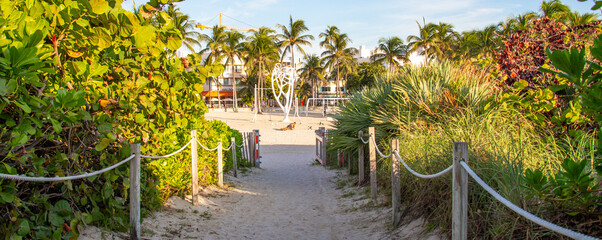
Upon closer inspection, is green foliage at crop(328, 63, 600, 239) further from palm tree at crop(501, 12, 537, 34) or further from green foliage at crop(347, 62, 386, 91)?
green foliage at crop(347, 62, 386, 91)

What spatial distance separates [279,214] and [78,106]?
4.22 meters

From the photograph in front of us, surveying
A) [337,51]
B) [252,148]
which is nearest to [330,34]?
[337,51]

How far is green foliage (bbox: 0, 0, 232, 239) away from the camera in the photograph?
3.07 metres

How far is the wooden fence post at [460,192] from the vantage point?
126 inches

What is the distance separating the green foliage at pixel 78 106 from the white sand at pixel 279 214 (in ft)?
1.52

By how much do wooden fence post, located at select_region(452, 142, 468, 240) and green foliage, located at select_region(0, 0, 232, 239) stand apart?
2.91 m

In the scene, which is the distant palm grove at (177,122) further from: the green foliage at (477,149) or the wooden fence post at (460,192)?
the wooden fence post at (460,192)

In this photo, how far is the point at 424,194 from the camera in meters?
5.01

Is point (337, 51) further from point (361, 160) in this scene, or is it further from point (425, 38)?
point (361, 160)

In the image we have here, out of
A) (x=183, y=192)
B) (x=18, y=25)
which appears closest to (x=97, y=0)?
(x=18, y=25)

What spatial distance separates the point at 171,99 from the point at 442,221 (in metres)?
3.50

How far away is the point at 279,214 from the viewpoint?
7.04m

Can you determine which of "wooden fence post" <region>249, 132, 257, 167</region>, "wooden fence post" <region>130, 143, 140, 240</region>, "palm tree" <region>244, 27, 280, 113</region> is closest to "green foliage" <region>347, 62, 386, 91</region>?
"palm tree" <region>244, 27, 280, 113</region>

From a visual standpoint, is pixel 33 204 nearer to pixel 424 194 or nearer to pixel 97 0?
pixel 97 0
